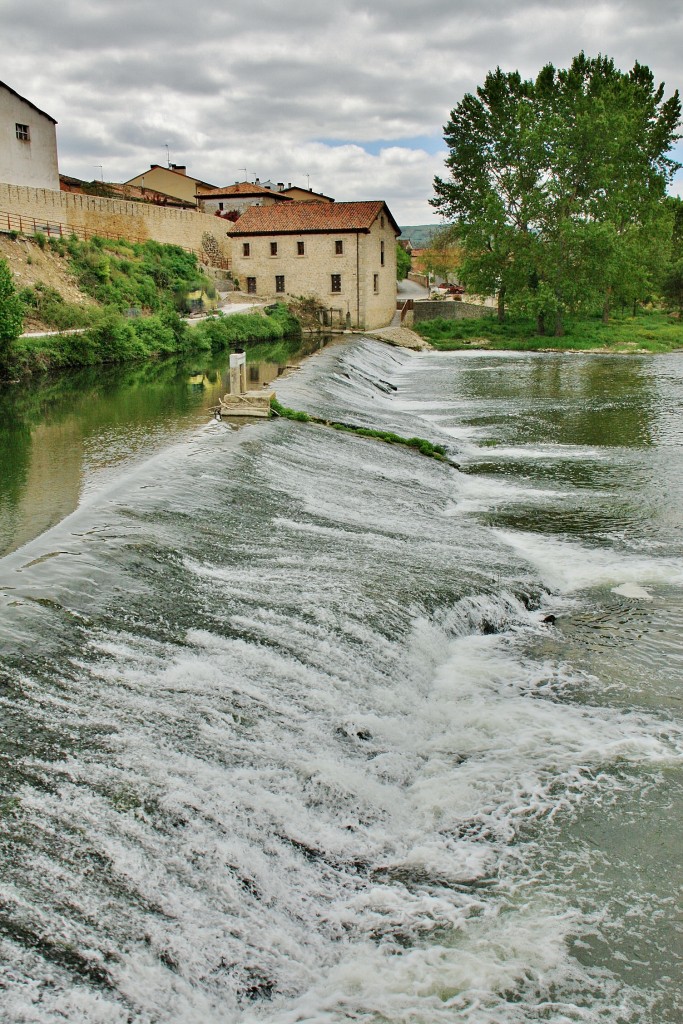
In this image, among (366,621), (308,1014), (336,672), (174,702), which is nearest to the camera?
(308,1014)

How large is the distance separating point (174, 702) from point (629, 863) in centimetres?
300

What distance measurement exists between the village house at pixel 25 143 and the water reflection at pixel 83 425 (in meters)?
16.1

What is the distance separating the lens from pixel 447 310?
43938 millimetres

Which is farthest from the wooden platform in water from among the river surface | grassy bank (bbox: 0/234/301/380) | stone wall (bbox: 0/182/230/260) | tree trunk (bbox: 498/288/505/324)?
tree trunk (bbox: 498/288/505/324)

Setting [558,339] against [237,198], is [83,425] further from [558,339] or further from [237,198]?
[237,198]

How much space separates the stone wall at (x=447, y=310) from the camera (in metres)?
43.7

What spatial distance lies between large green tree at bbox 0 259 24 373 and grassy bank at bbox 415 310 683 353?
2072cm

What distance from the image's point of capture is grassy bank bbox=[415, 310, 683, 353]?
35.9 meters

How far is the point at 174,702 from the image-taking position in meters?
5.48

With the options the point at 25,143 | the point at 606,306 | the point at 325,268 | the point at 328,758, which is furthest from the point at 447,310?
the point at 328,758

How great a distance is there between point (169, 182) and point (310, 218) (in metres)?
25.1

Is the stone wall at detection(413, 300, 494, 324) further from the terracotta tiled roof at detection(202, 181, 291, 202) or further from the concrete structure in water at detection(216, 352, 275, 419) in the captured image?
the concrete structure in water at detection(216, 352, 275, 419)

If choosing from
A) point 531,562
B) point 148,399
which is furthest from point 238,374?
point 531,562

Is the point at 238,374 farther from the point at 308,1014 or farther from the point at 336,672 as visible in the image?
the point at 308,1014
